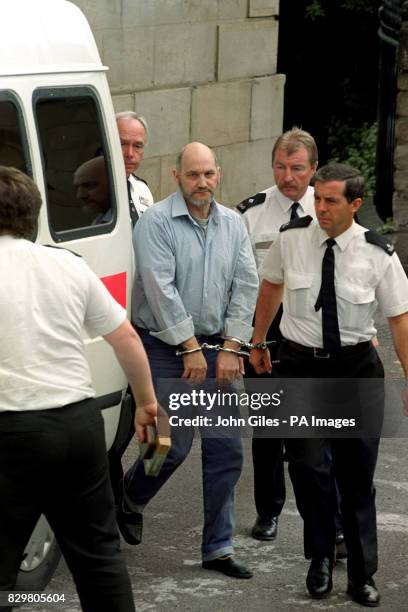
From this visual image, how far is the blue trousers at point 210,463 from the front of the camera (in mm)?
6344

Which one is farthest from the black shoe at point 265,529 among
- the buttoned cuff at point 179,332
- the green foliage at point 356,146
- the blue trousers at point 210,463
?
the green foliage at point 356,146

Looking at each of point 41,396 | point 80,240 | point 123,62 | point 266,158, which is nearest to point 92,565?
point 41,396

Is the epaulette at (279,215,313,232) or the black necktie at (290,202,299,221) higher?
the epaulette at (279,215,313,232)

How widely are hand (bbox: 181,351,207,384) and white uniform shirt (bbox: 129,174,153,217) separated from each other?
0.99m

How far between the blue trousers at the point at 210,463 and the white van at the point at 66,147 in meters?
0.21

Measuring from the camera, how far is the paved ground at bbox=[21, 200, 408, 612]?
19.7 ft

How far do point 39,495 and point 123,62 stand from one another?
708cm

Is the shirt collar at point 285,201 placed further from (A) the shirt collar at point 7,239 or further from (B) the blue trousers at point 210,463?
(A) the shirt collar at point 7,239

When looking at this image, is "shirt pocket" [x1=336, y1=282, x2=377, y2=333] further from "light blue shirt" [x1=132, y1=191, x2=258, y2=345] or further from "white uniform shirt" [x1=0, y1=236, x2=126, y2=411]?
"white uniform shirt" [x1=0, y1=236, x2=126, y2=411]

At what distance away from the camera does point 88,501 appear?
4617mm

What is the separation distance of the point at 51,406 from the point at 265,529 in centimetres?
253

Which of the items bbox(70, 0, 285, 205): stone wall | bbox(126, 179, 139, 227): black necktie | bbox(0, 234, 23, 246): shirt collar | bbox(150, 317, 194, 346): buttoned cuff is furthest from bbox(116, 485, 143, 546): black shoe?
bbox(70, 0, 285, 205): stone wall

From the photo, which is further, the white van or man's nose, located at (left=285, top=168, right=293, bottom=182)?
man's nose, located at (left=285, top=168, right=293, bottom=182)

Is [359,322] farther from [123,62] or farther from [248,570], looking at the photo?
[123,62]
